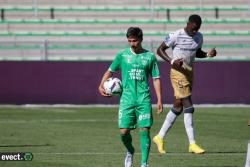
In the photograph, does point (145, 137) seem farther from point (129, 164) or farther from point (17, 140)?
point (17, 140)

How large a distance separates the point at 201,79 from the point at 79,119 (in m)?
6.04

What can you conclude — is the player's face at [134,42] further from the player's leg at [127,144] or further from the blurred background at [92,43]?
the blurred background at [92,43]

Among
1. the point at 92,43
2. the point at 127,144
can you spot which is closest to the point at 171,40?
the point at 127,144

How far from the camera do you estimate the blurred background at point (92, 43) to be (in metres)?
25.7

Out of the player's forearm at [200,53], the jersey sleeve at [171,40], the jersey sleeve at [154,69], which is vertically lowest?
the player's forearm at [200,53]

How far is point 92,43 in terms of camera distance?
2694cm

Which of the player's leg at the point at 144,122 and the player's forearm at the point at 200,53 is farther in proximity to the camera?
the player's forearm at the point at 200,53

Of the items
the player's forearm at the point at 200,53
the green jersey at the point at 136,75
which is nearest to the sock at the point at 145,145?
the green jersey at the point at 136,75

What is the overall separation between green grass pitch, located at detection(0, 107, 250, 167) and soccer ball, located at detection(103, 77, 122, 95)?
3.40ft

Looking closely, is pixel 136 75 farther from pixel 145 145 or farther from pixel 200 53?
pixel 200 53

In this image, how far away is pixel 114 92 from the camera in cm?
1205

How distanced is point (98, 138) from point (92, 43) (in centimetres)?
1095

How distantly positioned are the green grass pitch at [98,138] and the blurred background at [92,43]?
1.31m

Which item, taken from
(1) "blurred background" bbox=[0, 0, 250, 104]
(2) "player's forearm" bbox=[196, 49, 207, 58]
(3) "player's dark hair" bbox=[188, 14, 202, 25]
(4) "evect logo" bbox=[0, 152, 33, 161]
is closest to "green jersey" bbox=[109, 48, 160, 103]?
(4) "evect logo" bbox=[0, 152, 33, 161]
